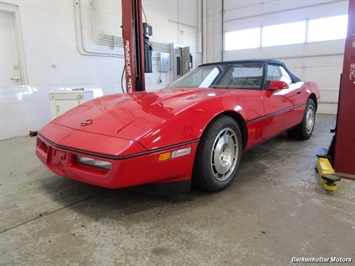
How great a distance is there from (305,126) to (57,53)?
4.55 metres

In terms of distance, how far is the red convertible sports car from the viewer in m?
1.53

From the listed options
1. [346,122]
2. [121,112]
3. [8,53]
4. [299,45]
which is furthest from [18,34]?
[299,45]

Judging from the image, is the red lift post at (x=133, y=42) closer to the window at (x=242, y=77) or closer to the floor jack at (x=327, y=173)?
the window at (x=242, y=77)

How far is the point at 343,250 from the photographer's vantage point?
1316mm

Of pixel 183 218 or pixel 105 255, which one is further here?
pixel 183 218

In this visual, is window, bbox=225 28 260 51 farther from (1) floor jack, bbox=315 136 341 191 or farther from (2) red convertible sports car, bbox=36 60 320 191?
(1) floor jack, bbox=315 136 341 191

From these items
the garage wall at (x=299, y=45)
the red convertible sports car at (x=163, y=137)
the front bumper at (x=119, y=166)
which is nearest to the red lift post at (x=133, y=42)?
the red convertible sports car at (x=163, y=137)

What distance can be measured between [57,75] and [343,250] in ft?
17.0

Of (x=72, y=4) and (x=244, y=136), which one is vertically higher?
(x=72, y=4)

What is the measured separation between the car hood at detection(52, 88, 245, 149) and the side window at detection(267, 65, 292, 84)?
1032 millimetres

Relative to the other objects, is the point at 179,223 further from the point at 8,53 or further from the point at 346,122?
the point at 8,53

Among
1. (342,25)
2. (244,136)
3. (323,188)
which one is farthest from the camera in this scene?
(342,25)

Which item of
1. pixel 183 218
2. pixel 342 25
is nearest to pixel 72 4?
pixel 183 218

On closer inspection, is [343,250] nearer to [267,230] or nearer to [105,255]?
[267,230]
